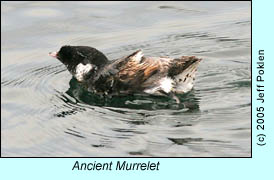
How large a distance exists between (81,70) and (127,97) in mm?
1205

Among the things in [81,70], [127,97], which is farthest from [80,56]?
[127,97]

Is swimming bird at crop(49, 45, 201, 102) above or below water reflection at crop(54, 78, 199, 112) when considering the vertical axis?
above

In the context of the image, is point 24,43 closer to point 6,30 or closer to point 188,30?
point 6,30

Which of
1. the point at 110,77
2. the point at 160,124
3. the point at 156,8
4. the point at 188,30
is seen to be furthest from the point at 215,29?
the point at 160,124

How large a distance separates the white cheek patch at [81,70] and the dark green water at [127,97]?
6.5 inches

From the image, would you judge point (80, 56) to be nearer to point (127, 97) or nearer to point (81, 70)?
point (81, 70)

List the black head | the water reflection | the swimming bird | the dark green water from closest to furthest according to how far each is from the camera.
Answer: the dark green water < the water reflection < the swimming bird < the black head

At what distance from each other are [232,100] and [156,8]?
537 centimetres

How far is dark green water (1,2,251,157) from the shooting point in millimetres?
9430

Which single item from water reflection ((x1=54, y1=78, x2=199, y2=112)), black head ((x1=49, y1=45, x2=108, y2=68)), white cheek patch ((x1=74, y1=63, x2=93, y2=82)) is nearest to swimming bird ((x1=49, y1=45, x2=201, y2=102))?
water reflection ((x1=54, y1=78, x2=199, y2=112))

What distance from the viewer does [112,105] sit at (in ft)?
35.1

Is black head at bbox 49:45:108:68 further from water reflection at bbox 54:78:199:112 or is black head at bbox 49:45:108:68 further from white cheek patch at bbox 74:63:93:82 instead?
water reflection at bbox 54:78:199:112

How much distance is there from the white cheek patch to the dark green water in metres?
0.17

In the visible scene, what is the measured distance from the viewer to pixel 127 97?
11.0 m
